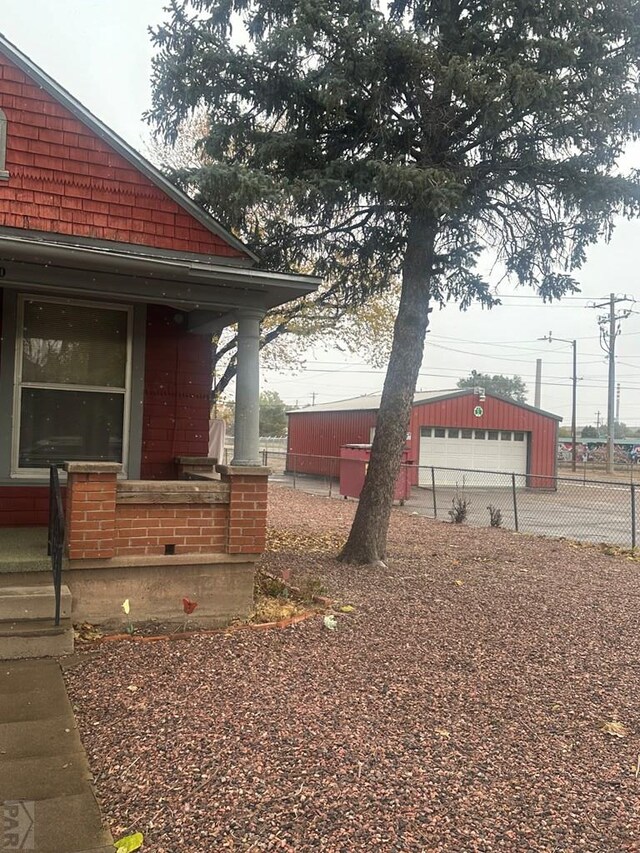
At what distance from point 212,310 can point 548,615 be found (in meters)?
4.16

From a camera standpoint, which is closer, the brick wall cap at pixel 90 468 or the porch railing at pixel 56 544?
the porch railing at pixel 56 544

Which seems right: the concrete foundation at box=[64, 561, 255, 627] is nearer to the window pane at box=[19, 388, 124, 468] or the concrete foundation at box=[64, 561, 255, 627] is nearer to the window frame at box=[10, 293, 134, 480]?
the window frame at box=[10, 293, 134, 480]

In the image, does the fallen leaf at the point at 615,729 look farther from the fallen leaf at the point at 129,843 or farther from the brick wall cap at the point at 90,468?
the brick wall cap at the point at 90,468

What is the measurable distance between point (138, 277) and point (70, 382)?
1.40 m

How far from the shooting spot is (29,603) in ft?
15.5

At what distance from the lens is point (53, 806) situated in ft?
9.10

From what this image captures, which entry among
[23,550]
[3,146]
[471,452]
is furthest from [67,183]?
[471,452]

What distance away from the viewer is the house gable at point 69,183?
20.1ft

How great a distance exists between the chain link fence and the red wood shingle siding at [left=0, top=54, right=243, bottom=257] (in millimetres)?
2670

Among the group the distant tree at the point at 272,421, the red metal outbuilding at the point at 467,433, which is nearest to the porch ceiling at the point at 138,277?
the red metal outbuilding at the point at 467,433

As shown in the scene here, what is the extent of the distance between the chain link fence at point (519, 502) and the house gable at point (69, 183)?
2649 millimetres

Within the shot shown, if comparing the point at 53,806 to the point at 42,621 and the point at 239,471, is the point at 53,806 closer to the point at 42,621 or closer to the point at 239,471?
the point at 42,621

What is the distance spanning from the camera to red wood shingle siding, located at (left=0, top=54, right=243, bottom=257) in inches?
241

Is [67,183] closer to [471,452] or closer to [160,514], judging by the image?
[160,514]
